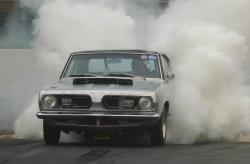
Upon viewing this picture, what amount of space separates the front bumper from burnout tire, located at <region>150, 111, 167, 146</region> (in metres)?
0.15

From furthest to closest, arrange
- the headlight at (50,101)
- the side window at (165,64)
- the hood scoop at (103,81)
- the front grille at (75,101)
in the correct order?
the side window at (165,64), the hood scoop at (103,81), the headlight at (50,101), the front grille at (75,101)

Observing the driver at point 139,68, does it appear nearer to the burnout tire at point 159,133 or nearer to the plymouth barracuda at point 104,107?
the plymouth barracuda at point 104,107

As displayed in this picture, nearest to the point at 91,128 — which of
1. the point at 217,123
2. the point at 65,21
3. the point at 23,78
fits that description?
the point at 217,123

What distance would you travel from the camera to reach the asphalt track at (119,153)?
29.4 feet

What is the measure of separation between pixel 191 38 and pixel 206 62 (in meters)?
0.75

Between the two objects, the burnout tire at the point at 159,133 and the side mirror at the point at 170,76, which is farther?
the side mirror at the point at 170,76

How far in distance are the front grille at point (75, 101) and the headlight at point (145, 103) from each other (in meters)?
0.70

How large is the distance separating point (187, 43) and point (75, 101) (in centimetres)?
329

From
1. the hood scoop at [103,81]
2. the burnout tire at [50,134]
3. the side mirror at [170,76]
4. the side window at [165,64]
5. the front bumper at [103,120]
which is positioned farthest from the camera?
the side window at [165,64]

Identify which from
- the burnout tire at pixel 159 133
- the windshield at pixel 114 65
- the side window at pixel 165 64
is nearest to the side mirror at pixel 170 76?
the side window at pixel 165 64

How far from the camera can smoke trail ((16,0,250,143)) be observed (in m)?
11.7

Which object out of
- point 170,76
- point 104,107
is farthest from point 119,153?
point 170,76

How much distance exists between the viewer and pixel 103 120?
33.1 ft

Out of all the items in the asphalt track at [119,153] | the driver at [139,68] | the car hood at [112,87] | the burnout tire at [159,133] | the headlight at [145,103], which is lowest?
the asphalt track at [119,153]
